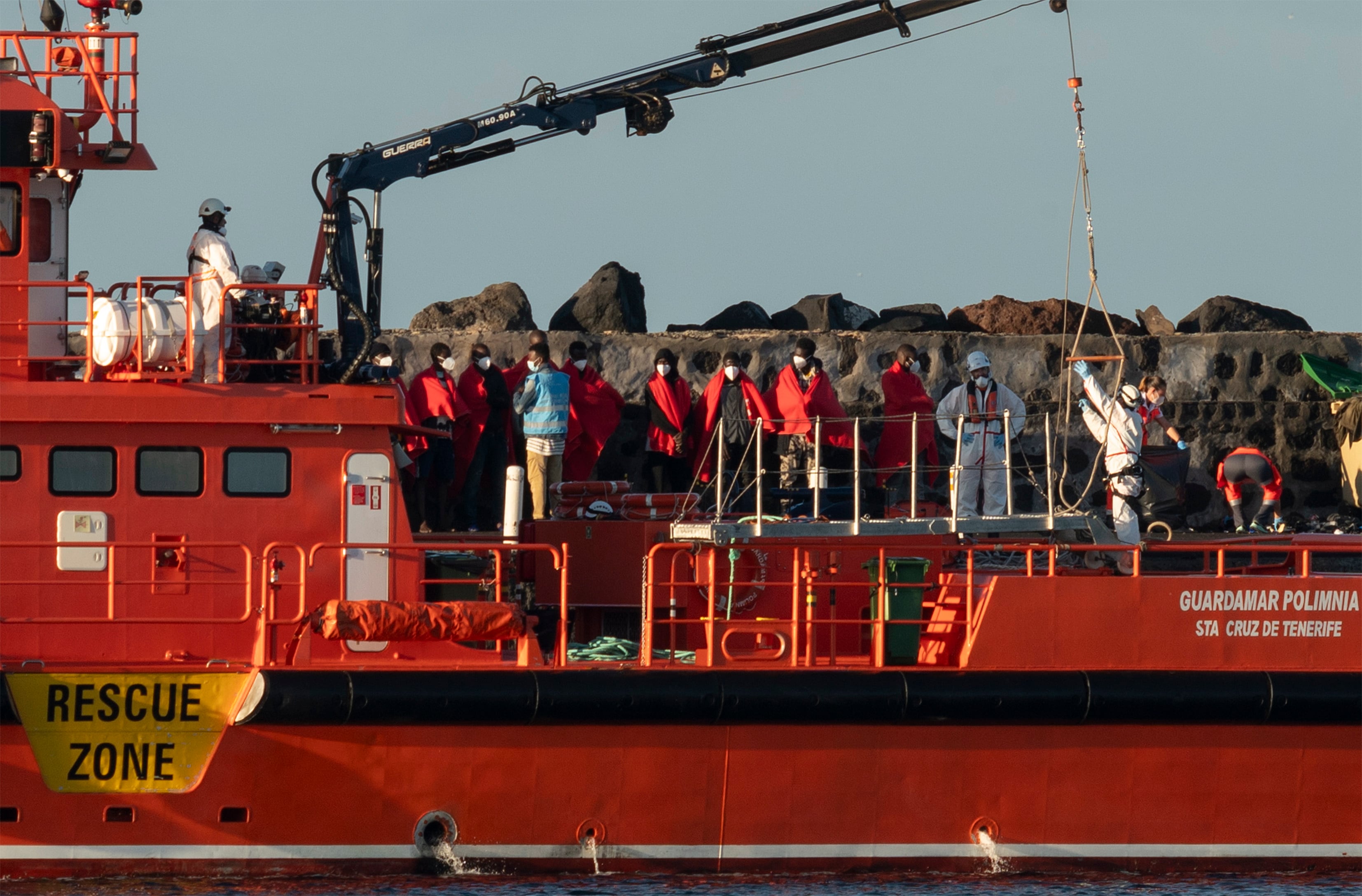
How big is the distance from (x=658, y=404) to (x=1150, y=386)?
360cm

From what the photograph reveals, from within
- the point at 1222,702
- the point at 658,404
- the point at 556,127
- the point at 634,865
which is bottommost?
the point at 634,865

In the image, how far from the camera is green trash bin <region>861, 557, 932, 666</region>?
966cm

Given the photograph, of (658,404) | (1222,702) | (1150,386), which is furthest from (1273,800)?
(658,404)

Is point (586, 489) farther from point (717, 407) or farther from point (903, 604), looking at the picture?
point (717, 407)

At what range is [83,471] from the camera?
30.0 ft

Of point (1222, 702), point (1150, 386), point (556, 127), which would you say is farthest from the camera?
point (1150, 386)

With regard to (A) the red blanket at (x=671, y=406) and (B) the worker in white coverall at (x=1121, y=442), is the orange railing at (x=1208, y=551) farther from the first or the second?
(A) the red blanket at (x=671, y=406)

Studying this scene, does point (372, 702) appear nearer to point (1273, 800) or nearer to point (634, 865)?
point (634, 865)

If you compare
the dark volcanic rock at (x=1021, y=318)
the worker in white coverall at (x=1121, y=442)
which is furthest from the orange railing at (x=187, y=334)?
the dark volcanic rock at (x=1021, y=318)

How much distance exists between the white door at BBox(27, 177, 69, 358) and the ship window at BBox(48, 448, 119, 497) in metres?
0.62

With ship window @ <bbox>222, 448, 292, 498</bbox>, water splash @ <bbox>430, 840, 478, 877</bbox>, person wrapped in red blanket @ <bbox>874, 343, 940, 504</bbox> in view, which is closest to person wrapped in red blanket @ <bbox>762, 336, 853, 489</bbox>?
person wrapped in red blanket @ <bbox>874, 343, 940, 504</bbox>

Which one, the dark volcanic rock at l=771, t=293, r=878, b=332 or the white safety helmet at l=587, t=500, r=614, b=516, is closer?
the white safety helmet at l=587, t=500, r=614, b=516

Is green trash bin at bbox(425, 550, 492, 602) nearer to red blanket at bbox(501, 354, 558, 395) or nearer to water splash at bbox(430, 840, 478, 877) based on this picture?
water splash at bbox(430, 840, 478, 877)

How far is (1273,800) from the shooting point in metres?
9.54
